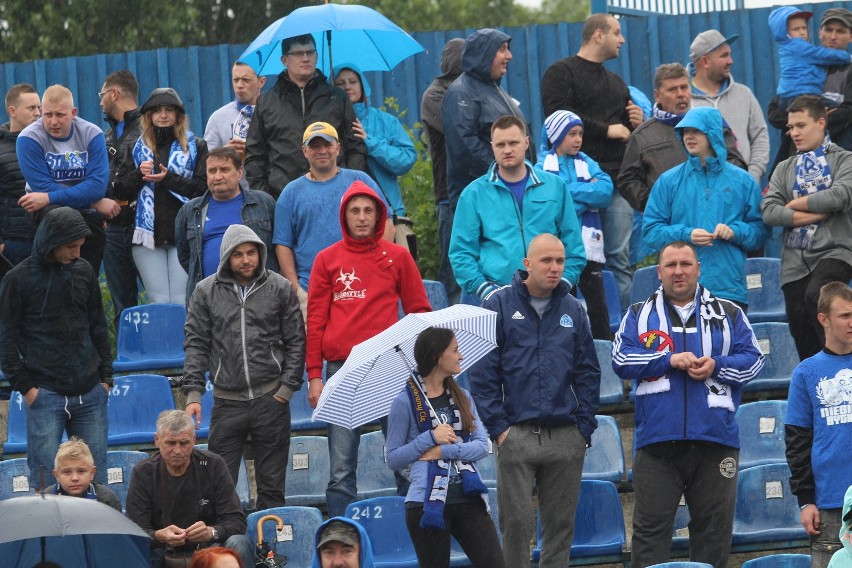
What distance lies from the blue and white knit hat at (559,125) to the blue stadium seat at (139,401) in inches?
113

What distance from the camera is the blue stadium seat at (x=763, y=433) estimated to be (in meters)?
9.36

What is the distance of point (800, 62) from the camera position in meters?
11.1

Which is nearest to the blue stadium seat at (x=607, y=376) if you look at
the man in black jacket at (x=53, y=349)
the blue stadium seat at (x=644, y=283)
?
the blue stadium seat at (x=644, y=283)

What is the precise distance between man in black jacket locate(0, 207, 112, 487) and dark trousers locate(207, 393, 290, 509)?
0.80 m

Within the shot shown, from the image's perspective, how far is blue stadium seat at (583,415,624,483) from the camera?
9.18 meters

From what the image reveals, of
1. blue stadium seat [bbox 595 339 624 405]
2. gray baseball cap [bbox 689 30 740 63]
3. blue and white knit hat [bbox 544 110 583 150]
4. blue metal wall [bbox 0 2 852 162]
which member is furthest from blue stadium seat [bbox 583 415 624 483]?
→ blue metal wall [bbox 0 2 852 162]

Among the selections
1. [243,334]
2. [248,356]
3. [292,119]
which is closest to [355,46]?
[292,119]

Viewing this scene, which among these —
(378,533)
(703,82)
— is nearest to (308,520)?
(378,533)

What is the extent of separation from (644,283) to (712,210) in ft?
5.11

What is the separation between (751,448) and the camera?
9.38 metres

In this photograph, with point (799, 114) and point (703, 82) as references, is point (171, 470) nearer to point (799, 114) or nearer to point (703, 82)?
point (799, 114)

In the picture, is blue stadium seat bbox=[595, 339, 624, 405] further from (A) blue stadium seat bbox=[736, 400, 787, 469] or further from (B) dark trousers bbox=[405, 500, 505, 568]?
(B) dark trousers bbox=[405, 500, 505, 568]

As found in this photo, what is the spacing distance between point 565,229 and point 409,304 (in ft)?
3.38

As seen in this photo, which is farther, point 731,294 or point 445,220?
point 445,220
